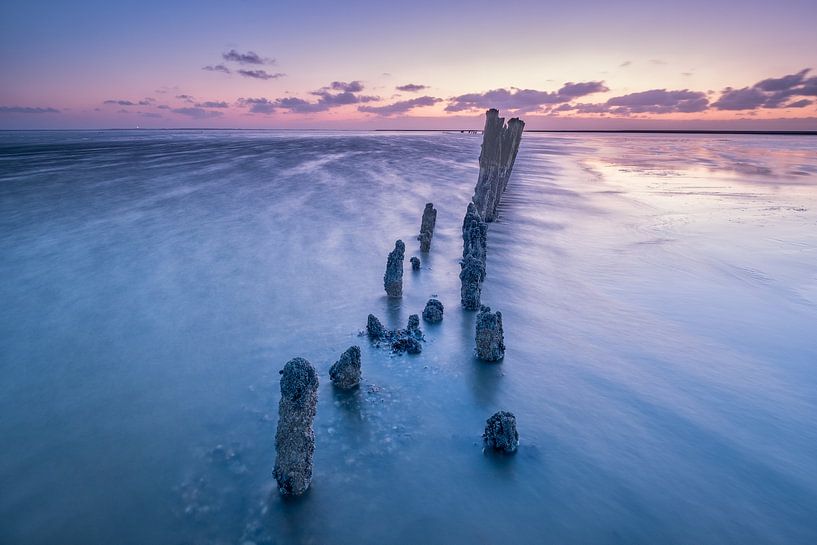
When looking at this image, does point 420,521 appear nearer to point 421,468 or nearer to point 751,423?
point 421,468

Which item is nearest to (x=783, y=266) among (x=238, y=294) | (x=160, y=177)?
(x=238, y=294)

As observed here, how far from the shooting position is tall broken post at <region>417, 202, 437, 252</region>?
17359 mm

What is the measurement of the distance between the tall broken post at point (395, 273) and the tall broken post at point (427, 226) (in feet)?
15.6

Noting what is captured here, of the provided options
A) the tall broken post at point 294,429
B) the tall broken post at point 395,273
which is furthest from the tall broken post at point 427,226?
the tall broken post at point 294,429

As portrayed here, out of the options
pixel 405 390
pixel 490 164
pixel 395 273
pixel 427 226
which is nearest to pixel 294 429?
pixel 405 390

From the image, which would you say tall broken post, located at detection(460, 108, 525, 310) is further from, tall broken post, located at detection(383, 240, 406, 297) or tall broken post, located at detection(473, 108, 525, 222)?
tall broken post, located at detection(383, 240, 406, 297)

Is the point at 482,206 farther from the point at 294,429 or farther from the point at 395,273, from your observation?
the point at 294,429

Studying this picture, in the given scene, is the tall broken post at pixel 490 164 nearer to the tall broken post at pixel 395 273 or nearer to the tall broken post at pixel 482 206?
the tall broken post at pixel 482 206

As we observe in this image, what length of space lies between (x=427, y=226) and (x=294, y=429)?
1240 cm

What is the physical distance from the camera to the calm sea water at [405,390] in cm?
601

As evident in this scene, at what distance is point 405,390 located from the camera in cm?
857

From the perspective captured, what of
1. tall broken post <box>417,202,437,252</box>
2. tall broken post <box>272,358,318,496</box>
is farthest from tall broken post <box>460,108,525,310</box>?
tall broken post <box>272,358,318,496</box>

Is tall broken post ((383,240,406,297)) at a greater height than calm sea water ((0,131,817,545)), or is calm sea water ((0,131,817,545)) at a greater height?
tall broken post ((383,240,406,297))

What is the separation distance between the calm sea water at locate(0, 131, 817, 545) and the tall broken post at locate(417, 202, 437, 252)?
72cm
